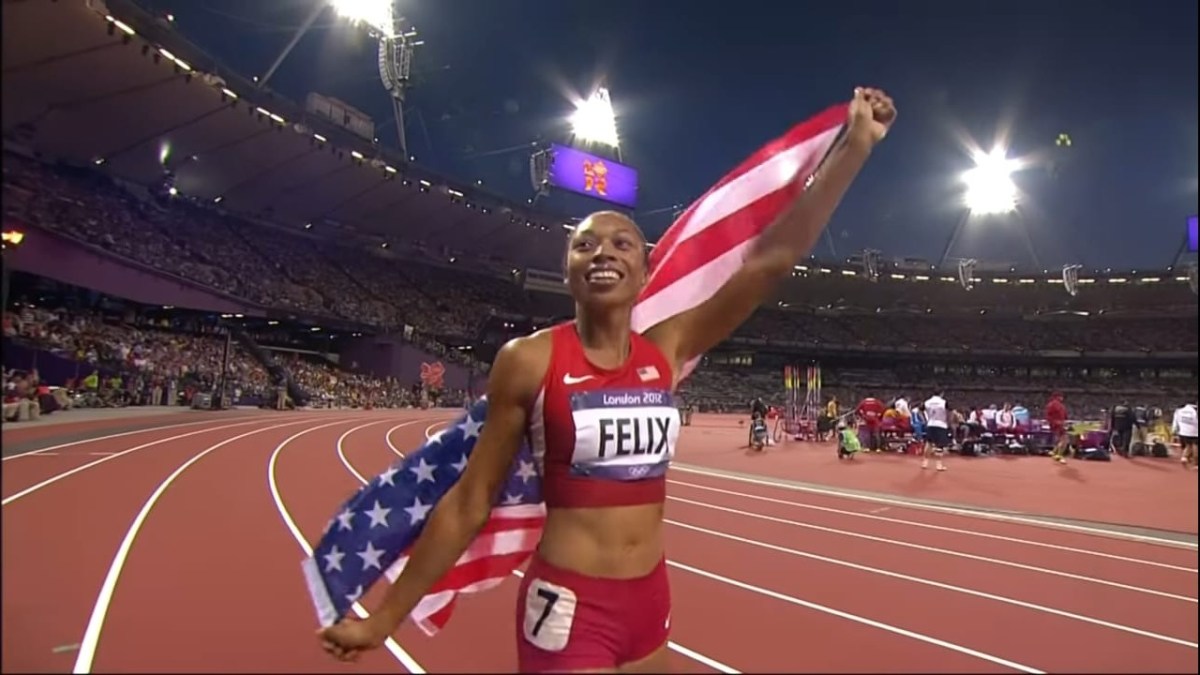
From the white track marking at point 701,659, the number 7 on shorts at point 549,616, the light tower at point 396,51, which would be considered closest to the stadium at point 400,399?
the white track marking at point 701,659

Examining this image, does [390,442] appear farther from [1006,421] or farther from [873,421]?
[1006,421]

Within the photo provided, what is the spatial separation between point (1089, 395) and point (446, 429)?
30.3 metres

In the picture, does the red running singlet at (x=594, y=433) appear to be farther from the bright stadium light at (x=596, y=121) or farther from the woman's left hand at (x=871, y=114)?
the bright stadium light at (x=596, y=121)

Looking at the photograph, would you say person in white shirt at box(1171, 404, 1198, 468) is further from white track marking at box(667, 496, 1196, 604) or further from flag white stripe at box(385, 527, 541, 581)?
flag white stripe at box(385, 527, 541, 581)

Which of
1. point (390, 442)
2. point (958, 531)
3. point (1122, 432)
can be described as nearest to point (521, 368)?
point (958, 531)

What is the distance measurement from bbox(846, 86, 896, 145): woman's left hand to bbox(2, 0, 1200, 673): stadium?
0.60 m

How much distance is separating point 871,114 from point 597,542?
1467 millimetres

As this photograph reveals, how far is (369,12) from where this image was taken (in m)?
26.8

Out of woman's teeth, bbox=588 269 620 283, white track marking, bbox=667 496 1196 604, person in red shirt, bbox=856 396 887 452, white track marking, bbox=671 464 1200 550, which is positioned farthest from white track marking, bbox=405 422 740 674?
person in red shirt, bbox=856 396 887 452

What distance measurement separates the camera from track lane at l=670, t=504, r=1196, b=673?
379 centimetres

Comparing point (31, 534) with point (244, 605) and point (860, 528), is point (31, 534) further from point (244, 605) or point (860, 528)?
point (860, 528)

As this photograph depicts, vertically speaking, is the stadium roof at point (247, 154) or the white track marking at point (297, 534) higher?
the stadium roof at point (247, 154)

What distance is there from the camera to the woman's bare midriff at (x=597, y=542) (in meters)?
1.66

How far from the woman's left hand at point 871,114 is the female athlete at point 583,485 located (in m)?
0.77
